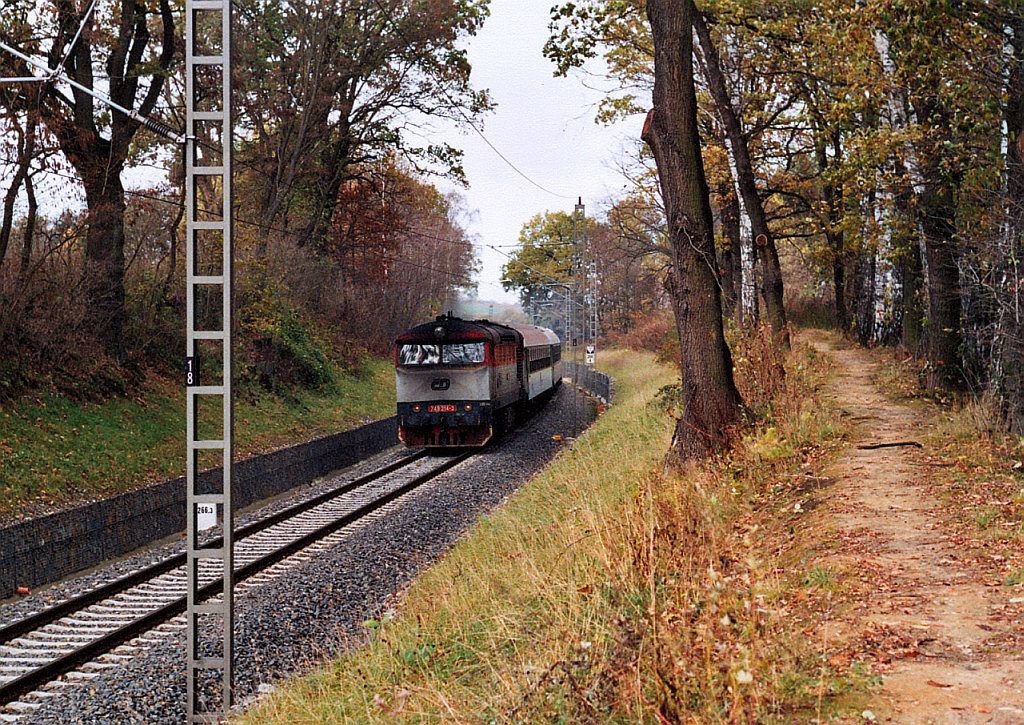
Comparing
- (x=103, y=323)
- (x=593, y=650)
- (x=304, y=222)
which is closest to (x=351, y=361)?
(x=304, y=222)

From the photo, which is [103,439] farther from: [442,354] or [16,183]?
[442,354]

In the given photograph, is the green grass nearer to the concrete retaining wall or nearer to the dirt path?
the dirt path

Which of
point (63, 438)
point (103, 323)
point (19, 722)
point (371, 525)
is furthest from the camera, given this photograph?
point (103, 323)

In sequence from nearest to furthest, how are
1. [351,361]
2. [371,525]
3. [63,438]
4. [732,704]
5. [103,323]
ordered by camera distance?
[732,704] < [371,525] < [63,438] < [103,323] < [351,361]

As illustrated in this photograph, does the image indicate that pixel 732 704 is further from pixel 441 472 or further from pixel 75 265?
pixel 75 265

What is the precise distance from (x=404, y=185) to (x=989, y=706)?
3662 cm

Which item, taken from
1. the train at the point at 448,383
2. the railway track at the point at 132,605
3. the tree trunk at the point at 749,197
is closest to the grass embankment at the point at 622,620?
the railway track at the point at 132,605

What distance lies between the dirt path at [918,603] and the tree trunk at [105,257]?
15.8 metres

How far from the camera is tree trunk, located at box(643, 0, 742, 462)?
38.2 feet

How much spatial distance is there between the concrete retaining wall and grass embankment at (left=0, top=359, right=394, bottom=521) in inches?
49.4

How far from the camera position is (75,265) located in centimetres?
1997

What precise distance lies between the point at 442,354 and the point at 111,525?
1219cm

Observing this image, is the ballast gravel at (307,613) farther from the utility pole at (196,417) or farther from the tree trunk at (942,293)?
the tree trunk at (942,293)

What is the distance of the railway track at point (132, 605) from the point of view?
8.38 m
